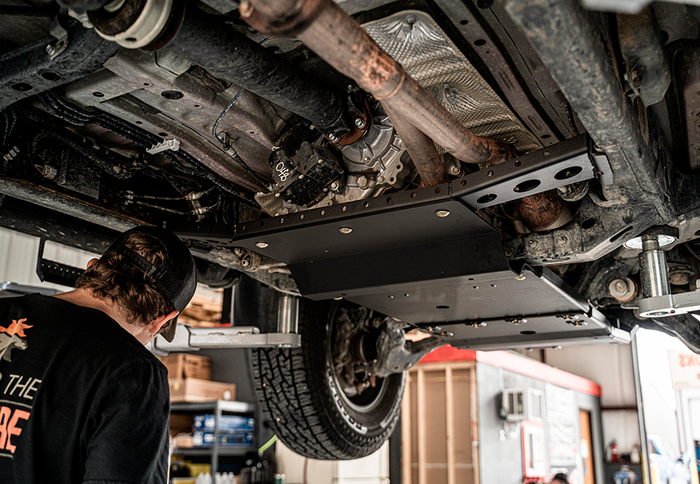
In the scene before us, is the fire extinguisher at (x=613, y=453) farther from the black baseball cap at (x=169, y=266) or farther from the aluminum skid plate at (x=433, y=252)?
the black baseball cap at (x=169, y=266)

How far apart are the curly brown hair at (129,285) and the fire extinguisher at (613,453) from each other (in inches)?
565

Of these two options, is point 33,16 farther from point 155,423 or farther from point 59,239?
point 59,239

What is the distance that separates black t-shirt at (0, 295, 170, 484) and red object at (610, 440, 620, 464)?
14.4 m

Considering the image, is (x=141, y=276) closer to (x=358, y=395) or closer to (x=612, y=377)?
(x=358, y=395)

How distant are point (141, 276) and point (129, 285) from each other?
4 cm

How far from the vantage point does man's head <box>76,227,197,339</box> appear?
1458mm

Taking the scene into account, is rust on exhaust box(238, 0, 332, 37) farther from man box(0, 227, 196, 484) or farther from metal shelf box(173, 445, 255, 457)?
metal shelf box(173, 445, 255, 457)

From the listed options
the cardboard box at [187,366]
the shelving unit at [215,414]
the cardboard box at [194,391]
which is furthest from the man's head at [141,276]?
the cardboard box at [187,366]

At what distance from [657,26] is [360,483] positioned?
8.33 meters

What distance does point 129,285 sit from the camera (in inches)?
57.7

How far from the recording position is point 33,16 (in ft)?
4.19

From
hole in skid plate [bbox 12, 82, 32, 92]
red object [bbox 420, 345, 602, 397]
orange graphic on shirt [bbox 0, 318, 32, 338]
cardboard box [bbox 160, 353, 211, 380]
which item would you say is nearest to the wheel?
orange graphic on shirt [bbox 0, 318, 32, 338]

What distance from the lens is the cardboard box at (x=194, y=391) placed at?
25.2 ft

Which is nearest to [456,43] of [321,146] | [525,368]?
[321,146]
